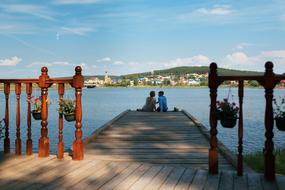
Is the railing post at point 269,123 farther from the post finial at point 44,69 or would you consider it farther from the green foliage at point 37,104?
the green foliage at point 37,104

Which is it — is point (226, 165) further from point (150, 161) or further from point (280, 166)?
point (280, 166)

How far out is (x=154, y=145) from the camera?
9.57 meters

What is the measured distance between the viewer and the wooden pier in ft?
17.9

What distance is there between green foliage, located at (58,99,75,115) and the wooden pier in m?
0.80

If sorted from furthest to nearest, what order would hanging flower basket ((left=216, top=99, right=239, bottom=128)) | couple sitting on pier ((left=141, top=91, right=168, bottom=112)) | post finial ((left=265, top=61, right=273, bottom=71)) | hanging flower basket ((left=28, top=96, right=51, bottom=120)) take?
couple sitting on pier ((left=141, top=91, right=168, bottom=112))
hanging flower basket ((left=28, top=96, right=51, bottom=120))
hanging flower basket ((left=216, top=99, right=239, bottom=128))
post finial ((left=265, top=61, right=273, bottom=71))

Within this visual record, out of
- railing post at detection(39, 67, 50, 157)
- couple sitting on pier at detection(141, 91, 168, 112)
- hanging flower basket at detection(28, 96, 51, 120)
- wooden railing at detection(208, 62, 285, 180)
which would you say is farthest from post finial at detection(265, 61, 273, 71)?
couple sitting on pier at detection(141, 91, 168, 112)

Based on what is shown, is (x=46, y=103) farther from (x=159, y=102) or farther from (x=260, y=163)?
→ (x=159, y=102)

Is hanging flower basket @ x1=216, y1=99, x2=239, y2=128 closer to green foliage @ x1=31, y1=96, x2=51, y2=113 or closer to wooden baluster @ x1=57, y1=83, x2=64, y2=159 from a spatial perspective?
wooden baluster @ x1=57, y1=83, x2=64, y2=159

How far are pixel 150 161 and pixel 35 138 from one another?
562 inches

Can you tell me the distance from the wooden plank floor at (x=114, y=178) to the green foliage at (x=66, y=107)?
3.25 ft

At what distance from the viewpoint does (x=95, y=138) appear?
10555 mm

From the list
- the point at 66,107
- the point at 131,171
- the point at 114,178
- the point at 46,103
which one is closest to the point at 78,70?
the point at 66,107

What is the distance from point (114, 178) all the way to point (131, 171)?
0.49m

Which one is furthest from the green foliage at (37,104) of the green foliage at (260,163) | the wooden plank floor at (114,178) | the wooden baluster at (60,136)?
the green foliage at (260,163)
